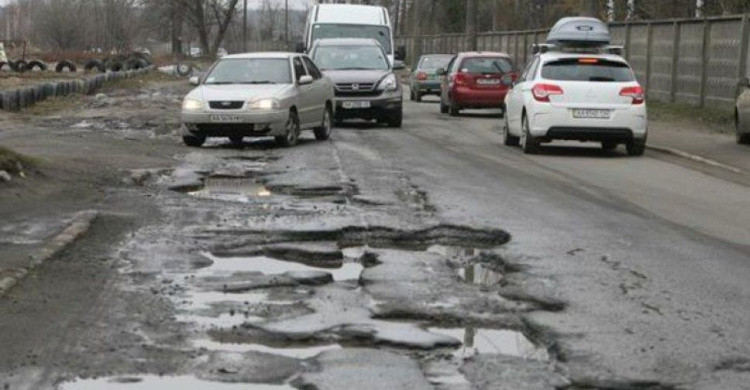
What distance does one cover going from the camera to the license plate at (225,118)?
16562mm

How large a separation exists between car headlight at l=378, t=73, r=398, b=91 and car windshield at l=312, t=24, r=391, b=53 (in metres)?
5.41

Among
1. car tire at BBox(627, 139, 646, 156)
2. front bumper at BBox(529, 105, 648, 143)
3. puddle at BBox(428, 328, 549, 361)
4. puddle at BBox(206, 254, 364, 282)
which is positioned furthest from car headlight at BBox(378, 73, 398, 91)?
puddle at BBox(428, 328, 549, 361)

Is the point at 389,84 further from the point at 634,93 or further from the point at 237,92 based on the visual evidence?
the point at 634,93

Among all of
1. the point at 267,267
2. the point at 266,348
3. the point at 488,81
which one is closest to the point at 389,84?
the point at 488,81

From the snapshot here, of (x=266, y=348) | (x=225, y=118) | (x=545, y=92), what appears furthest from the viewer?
(x=225, y=118)

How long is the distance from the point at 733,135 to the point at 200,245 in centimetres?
1473

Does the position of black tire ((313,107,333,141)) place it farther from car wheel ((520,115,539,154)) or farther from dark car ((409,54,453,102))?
dark car ((409,54,453,102))

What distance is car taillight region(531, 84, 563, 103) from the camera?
16.3 m

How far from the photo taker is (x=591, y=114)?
16094 millimetres

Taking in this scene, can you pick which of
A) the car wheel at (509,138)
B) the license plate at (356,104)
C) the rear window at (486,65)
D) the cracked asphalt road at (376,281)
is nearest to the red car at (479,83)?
the rear window at (486,65)

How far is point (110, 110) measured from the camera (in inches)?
1016

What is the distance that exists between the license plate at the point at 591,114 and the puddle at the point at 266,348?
11209 millimetres

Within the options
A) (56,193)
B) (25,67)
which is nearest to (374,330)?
(56,193)

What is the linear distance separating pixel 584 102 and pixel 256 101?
5100 millimetres
